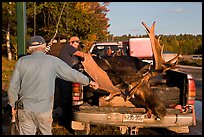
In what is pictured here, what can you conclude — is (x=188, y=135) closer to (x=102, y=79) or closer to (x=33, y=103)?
(x=102, y=79)

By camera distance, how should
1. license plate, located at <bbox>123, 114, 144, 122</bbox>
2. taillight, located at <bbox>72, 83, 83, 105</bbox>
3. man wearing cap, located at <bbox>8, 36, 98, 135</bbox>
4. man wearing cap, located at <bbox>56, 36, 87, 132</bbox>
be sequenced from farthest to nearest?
man wearing cap, located at <bbox>56, 36, 87, 132</bbox> → taillight, located at <bbox>72, 83, 83, 105</bbox> → license plate, located at <bbox>123, 114, 144, 122</bbox> → man wearing cap, located at <bbox>8, 36, 98, 135</bbox>

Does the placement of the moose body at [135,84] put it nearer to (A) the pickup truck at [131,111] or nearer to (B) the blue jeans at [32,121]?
(A) the pickup truck at [131,111]

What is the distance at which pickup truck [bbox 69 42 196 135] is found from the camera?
21.6 ft

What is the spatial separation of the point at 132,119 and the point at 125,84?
25.6 inches

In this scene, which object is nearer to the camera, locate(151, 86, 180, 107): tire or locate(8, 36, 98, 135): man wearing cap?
locate(8, 36, 98, 135): man wearing cap

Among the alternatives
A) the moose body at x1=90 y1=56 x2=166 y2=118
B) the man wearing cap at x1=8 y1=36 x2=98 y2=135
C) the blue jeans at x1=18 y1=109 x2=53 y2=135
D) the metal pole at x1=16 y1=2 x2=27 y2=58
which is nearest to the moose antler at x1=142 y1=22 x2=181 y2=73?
the moose body at x1=90 y1=56 x2=166 y2=118

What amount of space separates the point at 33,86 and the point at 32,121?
480 millimetres

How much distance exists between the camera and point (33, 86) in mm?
4918

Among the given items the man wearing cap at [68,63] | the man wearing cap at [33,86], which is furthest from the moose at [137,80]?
the man wearing cap at [33,86]

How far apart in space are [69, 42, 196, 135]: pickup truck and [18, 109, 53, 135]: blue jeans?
1.65m

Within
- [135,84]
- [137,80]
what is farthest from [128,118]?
[137,80]

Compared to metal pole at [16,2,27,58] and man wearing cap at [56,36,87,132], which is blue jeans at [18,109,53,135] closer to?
man wearing cap at [56,36,87,132]

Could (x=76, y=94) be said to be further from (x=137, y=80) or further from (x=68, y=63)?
(x=137, y=80)

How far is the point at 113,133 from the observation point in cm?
785
